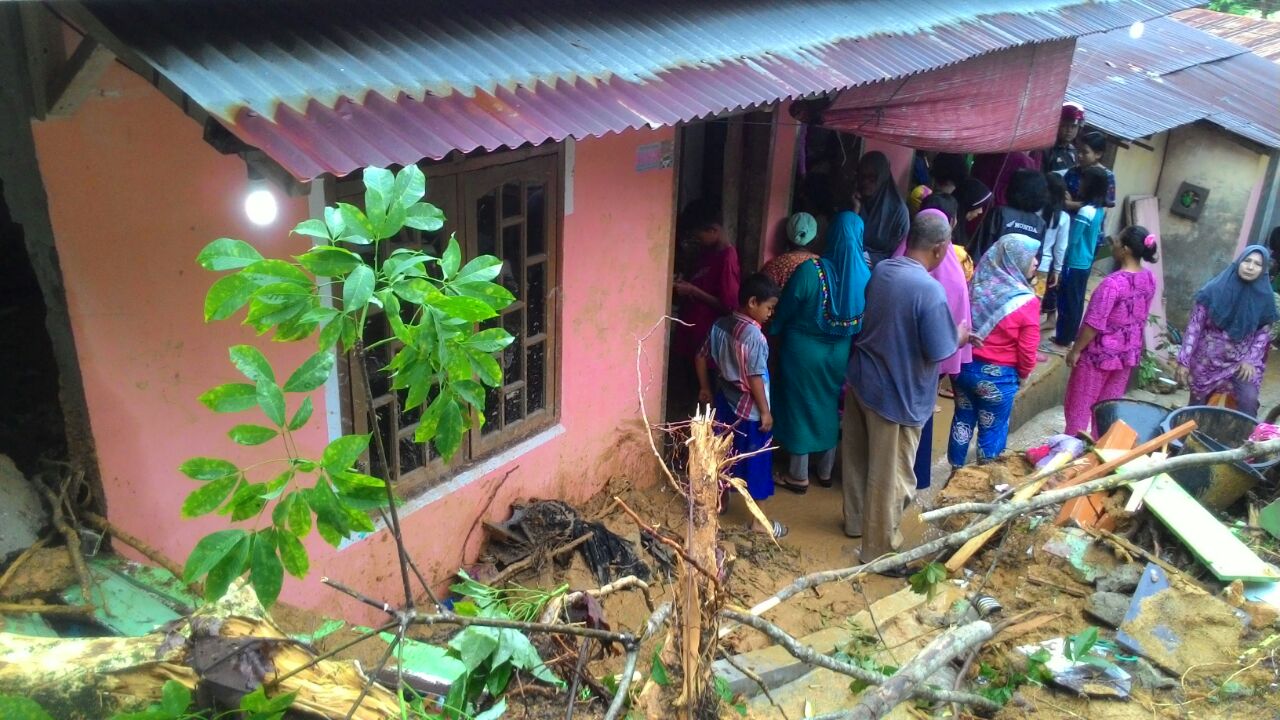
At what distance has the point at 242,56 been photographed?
3018 mm

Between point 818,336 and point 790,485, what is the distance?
116 centimetres

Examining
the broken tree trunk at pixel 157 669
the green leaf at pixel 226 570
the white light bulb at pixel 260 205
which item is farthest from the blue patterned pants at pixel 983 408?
the green leaf at pixel 226 570

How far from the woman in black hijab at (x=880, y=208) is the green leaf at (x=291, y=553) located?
5.74 meters

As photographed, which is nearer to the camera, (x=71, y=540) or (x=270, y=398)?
(x=270, y=398)

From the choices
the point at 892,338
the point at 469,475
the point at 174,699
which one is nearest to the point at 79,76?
the point at 174,699

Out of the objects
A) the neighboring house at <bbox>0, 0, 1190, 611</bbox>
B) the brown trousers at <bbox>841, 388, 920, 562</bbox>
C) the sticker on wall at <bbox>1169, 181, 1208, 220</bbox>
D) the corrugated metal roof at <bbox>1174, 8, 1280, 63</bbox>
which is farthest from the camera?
the corrugated metal roof at <bbox>1174, 8, 1280, 63</bbox>

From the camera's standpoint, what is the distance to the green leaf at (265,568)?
2.07 metres

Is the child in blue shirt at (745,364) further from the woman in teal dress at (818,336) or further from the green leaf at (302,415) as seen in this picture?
the green leaf at (302,415)

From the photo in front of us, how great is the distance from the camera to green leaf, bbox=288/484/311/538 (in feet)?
6.88

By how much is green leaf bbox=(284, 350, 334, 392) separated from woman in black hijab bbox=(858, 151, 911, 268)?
5.59 metres

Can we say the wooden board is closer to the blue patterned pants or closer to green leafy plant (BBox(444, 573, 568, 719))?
the blue patterned pants

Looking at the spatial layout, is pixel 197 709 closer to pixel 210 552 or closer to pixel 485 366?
pixel 210 552

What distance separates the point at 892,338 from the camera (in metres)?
5.36

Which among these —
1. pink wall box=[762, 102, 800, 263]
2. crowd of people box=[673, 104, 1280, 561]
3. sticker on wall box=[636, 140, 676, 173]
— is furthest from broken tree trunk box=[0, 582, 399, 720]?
pink wall box=[762, 102, 800, 263]
